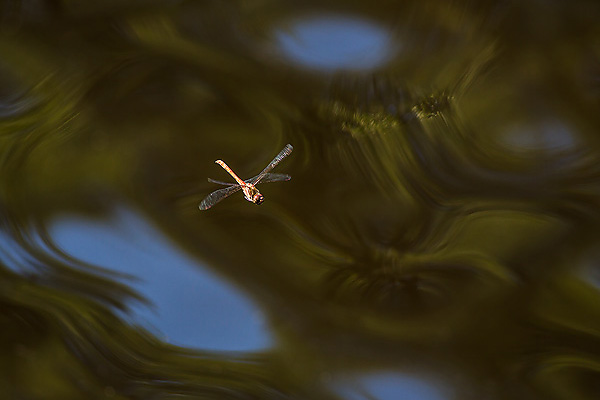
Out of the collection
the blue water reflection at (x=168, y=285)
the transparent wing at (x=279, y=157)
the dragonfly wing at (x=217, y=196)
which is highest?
the transparent wing at (x=279, y=157)

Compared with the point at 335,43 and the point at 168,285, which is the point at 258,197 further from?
the point at 335,43

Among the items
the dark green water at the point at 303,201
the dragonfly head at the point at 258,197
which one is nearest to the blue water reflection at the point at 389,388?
the dark green water at the point at 303,201

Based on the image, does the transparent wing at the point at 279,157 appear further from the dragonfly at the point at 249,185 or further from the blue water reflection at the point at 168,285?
the blue water reflection at the point at 168,285

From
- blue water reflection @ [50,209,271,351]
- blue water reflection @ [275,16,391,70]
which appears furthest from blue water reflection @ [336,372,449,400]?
blue water reflection @ [275,16,391,70]

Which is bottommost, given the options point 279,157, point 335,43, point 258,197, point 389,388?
point 389,388

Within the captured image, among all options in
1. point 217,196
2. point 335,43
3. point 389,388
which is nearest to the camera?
point 389,388

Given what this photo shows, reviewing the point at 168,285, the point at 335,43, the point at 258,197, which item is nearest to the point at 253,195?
the point at 258,197

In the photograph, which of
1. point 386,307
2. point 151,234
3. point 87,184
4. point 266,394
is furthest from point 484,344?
point 87,184
